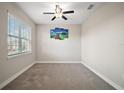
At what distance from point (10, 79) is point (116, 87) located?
9.37ft

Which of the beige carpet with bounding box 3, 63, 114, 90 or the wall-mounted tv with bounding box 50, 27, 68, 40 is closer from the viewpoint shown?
the beige carpet with bounding box 3, 63, 114, 90

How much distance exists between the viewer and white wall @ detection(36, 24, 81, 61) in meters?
7.08

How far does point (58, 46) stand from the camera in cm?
712

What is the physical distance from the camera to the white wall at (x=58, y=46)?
7082 mm

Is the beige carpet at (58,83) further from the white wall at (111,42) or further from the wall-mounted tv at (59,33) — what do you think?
the wall-mounted tv at (59,33)

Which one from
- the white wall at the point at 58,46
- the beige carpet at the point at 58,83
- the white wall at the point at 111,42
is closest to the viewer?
the white wall at the point at 111,42

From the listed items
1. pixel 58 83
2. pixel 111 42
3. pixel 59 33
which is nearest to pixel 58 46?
pixel 59 33

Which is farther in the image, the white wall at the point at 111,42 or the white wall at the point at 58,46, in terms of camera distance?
the white wall at the point at 58,46

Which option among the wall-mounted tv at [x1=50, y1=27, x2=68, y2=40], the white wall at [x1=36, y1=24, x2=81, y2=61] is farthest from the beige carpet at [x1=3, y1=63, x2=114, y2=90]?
the wall-mounted tv at [x1=50, y1=27, x2=68, y2=40]

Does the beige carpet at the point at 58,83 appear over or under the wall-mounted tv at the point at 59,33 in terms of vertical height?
under

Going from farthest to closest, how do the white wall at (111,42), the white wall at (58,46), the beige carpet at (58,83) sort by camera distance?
the white wall at (58,46) < the beige carpet at (58,83) < the white wall at (111,42)

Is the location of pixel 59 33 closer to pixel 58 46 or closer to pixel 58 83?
pixel 58 46

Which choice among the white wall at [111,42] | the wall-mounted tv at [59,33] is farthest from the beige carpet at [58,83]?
the wall-mounted tv at [59,33]

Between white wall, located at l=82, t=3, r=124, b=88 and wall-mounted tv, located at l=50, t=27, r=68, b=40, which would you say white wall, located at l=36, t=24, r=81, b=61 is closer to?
wall-mounted tv, located at l=50, t=27, r=68, b=40
